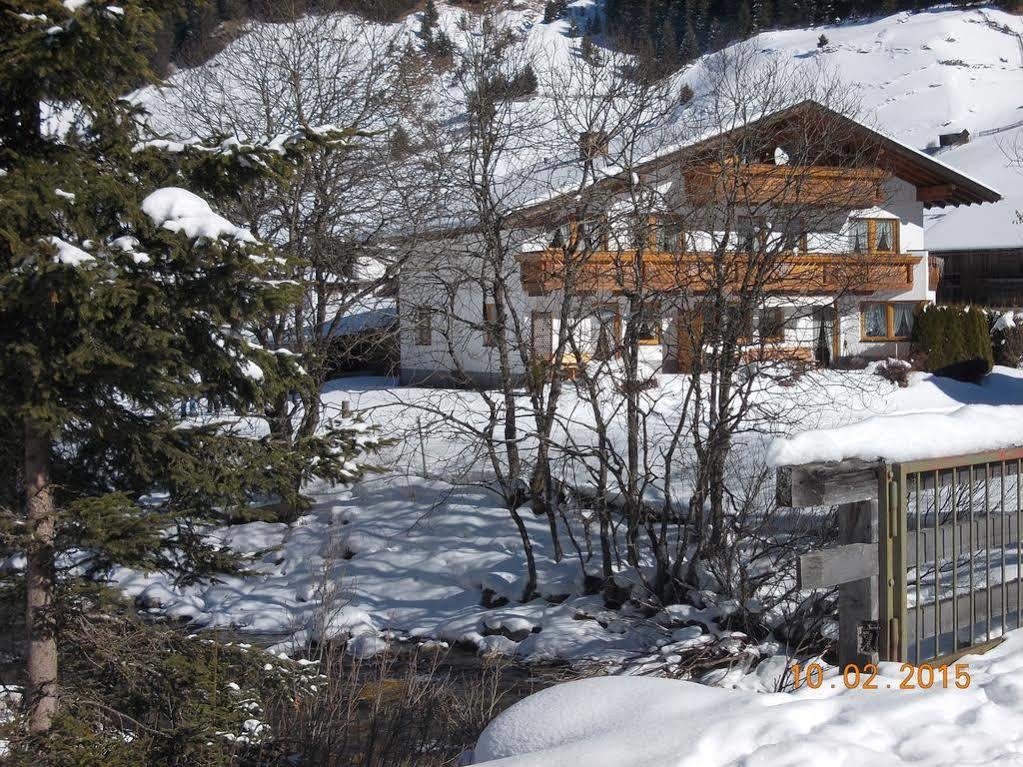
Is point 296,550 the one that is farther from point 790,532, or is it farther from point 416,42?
point 416,42

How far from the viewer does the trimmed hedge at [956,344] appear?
30078mm

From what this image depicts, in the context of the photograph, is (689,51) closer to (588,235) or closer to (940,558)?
(588,235)

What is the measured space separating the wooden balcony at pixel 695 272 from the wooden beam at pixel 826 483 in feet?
19.5

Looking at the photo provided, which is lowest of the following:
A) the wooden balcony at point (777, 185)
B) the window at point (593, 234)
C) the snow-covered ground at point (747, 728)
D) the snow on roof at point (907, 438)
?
the snow-covered ground at point (747, 728)

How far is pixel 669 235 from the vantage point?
41.1 feet

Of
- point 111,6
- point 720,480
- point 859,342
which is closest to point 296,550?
point 720,480

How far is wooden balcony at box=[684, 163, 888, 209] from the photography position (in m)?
11.5

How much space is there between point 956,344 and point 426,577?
69.8 ft

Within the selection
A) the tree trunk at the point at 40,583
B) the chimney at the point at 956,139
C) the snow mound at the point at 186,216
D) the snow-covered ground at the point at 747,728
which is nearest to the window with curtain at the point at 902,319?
the snow-covered ground at the point at 747,728

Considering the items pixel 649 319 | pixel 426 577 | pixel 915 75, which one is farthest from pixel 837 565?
pixel 915 75

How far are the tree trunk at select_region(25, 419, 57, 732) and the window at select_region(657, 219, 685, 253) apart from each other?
742 centimetres

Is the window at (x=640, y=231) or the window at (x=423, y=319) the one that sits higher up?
the window at (x=640, y=231)

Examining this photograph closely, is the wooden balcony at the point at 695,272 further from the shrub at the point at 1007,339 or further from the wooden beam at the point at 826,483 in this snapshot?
the shrub at the point at 1007,339

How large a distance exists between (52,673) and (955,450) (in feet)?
17.3
